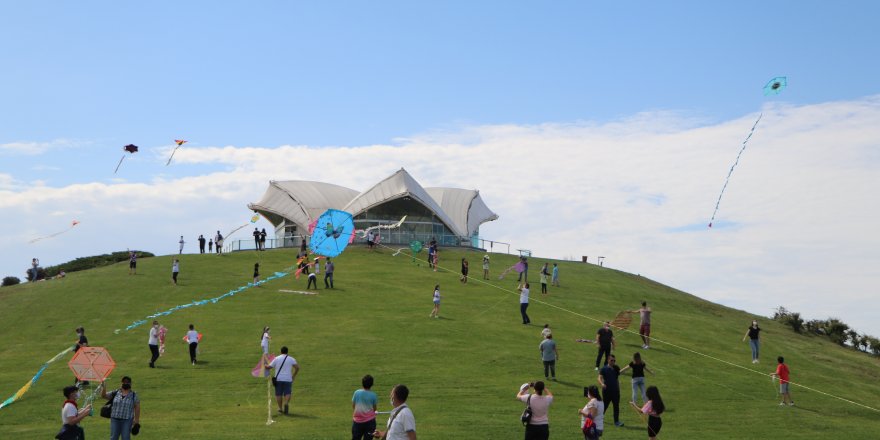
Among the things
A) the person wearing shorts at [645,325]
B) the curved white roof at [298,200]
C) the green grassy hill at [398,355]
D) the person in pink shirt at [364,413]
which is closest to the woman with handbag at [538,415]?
the person in pink shirt at [364,413]

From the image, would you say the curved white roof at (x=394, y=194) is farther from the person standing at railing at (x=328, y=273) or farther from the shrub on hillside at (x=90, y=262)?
the person standing at railing at (x=328, y=273)

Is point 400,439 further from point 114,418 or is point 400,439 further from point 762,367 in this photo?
point 762,367

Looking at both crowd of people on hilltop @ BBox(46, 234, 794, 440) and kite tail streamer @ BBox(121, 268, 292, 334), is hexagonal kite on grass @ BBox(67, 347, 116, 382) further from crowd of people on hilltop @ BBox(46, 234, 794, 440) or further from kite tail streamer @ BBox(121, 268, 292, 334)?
kite tail streamer @ BBox(121, 268, 292, 334)

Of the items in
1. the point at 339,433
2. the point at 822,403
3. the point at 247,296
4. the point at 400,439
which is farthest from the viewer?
the point at 247,296

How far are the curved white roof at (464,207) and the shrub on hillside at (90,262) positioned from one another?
96.6 feet

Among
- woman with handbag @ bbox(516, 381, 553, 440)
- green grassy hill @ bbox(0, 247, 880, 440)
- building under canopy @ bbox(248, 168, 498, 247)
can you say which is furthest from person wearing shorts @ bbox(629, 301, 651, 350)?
building under canopy @ bbox(248, 168, 498, 247)

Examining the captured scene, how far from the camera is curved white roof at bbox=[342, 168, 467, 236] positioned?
270 feet

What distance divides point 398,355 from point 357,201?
51.8 meters

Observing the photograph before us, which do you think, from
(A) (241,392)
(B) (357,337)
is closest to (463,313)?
(B) (357,337)

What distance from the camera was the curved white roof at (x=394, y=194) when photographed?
8238 centimetres

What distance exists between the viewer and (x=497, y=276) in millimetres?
57906

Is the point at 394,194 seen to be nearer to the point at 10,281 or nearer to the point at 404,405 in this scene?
the point at 10,281

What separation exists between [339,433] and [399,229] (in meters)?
61.2

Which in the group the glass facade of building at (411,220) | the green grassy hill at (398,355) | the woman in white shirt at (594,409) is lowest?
the green grassy hill at (398,355)
